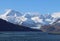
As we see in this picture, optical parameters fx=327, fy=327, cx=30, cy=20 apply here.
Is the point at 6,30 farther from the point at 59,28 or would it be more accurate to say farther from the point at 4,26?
the point at 59,28

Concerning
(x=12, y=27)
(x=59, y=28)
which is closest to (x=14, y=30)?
(x=12, y=27)

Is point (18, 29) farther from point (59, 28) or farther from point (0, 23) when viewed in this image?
point (59, 28)

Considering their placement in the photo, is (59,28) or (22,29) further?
(59,28)

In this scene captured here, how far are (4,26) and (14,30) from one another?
2.50m

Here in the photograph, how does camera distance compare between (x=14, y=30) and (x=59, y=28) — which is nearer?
(x=14, y=30)

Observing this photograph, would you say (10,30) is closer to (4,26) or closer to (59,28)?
(4,26)

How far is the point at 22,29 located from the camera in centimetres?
6369

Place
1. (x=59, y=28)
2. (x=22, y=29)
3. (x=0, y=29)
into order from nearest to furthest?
(x=0, y=29), (x=22, y=29), (x=59, y=28)

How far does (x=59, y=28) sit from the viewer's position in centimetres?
9238

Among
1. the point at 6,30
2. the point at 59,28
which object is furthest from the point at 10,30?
the point at 59,28

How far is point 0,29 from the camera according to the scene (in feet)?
195

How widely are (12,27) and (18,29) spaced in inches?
48.4

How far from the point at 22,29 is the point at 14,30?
106 inches

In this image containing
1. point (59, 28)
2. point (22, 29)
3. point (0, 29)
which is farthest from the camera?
point (59, 28)
